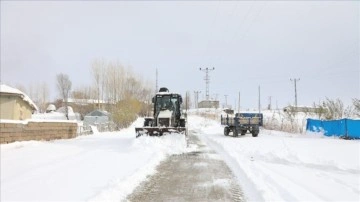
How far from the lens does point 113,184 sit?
802 cm

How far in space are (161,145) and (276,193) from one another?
1059 centimetres

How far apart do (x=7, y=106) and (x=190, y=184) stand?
18.4 metres

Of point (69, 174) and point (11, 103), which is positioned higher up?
point (11, 103)

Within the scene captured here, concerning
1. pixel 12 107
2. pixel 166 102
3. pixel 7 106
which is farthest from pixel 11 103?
pixel 166 102

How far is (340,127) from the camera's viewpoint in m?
24.3

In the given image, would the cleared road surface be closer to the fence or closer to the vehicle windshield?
the vehicle windshield

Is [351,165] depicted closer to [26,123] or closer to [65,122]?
[26,123]

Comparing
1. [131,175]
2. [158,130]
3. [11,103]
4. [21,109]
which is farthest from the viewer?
[21,109]

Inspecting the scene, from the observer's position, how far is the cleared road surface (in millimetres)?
7461

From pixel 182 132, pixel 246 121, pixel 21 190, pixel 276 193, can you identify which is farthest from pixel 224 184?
pixel 246 121

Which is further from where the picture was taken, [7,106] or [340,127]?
[340,127]

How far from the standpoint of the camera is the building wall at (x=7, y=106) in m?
22.1

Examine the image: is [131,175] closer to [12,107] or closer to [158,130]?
[158,130]

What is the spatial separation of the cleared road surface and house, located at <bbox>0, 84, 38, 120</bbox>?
14.1m
